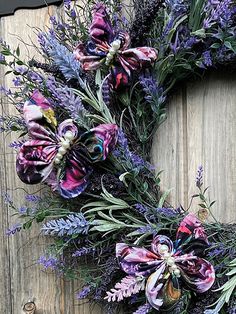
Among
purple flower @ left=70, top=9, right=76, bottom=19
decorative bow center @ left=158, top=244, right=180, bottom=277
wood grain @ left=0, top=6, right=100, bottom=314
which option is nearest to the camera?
decorative bow center @ left=158, top=244, right=180, bottom=277

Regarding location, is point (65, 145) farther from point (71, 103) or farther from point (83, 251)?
point (83, 251)

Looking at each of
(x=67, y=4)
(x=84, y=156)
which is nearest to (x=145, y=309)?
(x=84, y=156)

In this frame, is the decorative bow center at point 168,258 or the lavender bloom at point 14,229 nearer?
the decorative bow center at point 168,258

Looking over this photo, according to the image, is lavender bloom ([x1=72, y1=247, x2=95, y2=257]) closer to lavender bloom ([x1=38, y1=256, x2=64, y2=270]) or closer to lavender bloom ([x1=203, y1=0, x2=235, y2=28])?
lavender bloom ([x1=38, y1=256, x2=64, y2=270])

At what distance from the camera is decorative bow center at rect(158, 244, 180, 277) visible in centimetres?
94

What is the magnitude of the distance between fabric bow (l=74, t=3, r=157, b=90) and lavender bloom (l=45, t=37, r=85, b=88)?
3cm

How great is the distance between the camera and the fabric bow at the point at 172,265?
0.94 metres

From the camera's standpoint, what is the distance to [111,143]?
3.24ft

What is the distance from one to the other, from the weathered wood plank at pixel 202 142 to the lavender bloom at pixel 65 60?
241mm

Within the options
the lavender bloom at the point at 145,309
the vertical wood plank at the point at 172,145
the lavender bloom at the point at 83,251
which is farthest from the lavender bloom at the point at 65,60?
the lavender bloom at the point at 145,309

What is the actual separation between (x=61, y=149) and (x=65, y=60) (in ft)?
0.57

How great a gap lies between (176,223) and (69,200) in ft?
0.76

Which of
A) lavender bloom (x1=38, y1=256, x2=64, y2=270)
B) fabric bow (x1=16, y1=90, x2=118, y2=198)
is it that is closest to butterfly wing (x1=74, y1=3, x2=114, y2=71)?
fabric bow (x1=16, y1=90, x2=118, y2=198)

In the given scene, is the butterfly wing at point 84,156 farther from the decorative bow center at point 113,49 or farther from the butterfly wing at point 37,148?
the decorative bow center at point 113,49
